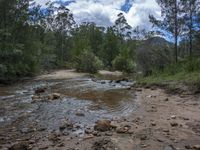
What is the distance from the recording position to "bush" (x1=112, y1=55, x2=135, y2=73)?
60.4 metres

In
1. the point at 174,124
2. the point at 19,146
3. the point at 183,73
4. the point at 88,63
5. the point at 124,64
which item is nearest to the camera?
the point at 19,146

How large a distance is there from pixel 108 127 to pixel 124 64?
171ft

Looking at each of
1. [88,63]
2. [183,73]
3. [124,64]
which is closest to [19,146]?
[183,73]

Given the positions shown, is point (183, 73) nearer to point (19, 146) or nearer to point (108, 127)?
point (108, 127)

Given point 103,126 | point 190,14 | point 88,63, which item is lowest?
point 103,126

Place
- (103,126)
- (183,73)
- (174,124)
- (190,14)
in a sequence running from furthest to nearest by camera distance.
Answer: (190,14), (183,73), (174,124), (103,126)

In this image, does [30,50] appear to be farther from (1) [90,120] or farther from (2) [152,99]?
(1) [90,120]

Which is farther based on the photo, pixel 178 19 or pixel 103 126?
pixel 178 19

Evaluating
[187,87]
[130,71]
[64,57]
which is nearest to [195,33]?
[187,87]

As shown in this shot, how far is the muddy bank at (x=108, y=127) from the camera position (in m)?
8.23

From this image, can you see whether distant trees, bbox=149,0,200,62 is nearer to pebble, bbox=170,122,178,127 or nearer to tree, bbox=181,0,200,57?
tree, bbox=181,0,200,57

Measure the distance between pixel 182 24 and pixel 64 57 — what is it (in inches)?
1938

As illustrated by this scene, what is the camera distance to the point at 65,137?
9.11m

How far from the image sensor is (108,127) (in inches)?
385
